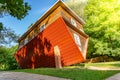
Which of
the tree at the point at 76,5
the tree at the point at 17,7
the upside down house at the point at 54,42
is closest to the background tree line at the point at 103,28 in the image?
the upside down house at the point at 54,42

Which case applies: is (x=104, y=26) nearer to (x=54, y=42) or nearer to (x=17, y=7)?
(x=54, y=42)

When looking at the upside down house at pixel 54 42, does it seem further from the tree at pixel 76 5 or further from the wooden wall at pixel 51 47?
the tree at pixel 76 5

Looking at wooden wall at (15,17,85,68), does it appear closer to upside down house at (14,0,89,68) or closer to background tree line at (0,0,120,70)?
upside down house at (14,0,89,68)

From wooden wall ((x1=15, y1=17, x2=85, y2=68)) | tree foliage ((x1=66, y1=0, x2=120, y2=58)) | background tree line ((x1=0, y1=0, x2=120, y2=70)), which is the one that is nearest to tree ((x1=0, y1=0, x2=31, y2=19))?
wooden wall ((x1=15, y1=17, x2=85, y2=68))

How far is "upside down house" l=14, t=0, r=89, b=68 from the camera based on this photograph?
28594mm

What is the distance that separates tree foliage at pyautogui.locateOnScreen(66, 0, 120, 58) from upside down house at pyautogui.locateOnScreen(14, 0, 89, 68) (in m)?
7.26

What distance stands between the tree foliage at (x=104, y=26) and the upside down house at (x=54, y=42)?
7264mm

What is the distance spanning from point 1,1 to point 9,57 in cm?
3177

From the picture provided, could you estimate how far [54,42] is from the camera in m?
30.2

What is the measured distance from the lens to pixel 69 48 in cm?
2862

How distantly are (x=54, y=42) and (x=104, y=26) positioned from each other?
15.8 metres

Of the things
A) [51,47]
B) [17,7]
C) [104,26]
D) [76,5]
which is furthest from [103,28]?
[76,5]

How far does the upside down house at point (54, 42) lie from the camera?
28.6m

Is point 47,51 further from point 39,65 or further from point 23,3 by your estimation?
point 23,3
